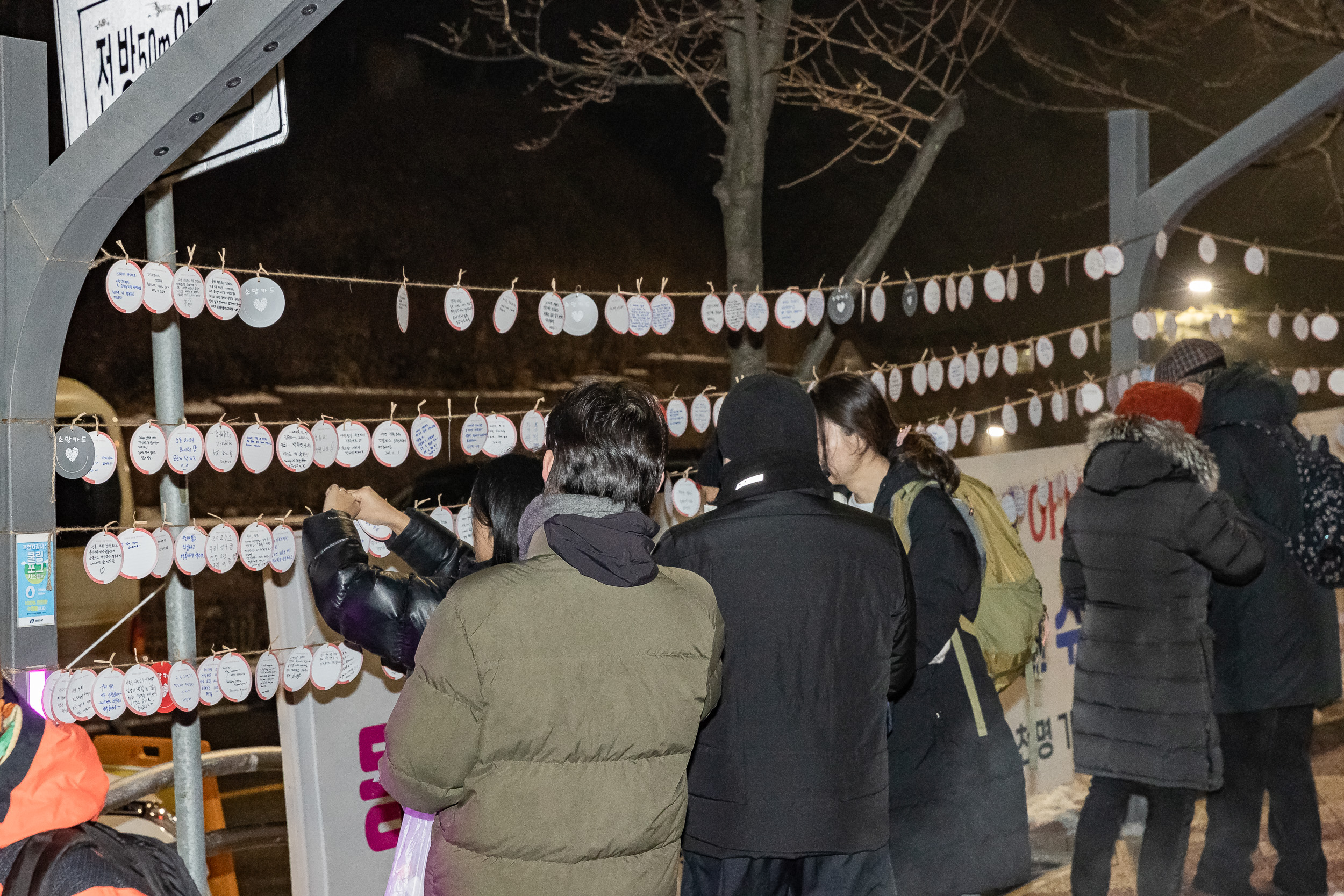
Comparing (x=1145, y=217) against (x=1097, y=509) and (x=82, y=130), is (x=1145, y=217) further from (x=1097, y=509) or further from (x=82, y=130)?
(x=82, y=130)

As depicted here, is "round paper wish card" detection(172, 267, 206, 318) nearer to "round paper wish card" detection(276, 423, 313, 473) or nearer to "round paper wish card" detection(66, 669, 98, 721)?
"round paper wish card" detection(276, 423, 313, 473)

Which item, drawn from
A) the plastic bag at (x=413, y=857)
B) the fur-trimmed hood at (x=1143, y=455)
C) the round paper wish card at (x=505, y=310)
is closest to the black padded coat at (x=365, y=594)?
the plastic bag at (x=413, y=857)

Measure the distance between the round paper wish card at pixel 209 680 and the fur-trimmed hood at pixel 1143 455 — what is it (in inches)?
98.3

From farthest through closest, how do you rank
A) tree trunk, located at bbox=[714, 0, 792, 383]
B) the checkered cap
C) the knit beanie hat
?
tree trunk, located at bbox=[714, 0, 792, 383] → the checkered cap → the knit beanie hat

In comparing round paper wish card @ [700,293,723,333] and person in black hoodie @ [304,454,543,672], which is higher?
round paper wish card @ [700,293,723,333]

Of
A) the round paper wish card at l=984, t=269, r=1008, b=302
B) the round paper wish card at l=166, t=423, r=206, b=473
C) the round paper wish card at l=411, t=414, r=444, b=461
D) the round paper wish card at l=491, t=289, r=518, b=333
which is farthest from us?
the round paper wish card at l=984, t=269, r=1008, b=302

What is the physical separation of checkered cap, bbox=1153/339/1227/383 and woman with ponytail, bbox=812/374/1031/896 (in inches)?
60.5

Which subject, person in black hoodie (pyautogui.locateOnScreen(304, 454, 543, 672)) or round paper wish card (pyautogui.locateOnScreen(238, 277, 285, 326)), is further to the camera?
round paper wish card (pyautogui.locateOnScreen(238, 277, 285, 326))

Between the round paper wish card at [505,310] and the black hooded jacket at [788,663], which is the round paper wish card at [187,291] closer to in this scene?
the round paper wish card at [505,310]

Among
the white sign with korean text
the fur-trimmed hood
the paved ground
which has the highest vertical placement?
the white sign with korean text

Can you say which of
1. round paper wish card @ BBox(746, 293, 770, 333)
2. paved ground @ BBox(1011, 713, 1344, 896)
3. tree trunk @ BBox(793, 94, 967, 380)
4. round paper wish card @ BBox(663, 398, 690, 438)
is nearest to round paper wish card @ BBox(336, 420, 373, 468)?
round paper wish card @ BBox(663, 398, 690, 438)

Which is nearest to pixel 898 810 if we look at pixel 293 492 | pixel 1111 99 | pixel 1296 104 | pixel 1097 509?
pixel 1097 509

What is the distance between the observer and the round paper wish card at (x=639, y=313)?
3785mm

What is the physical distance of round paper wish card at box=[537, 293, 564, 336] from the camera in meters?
3.66
